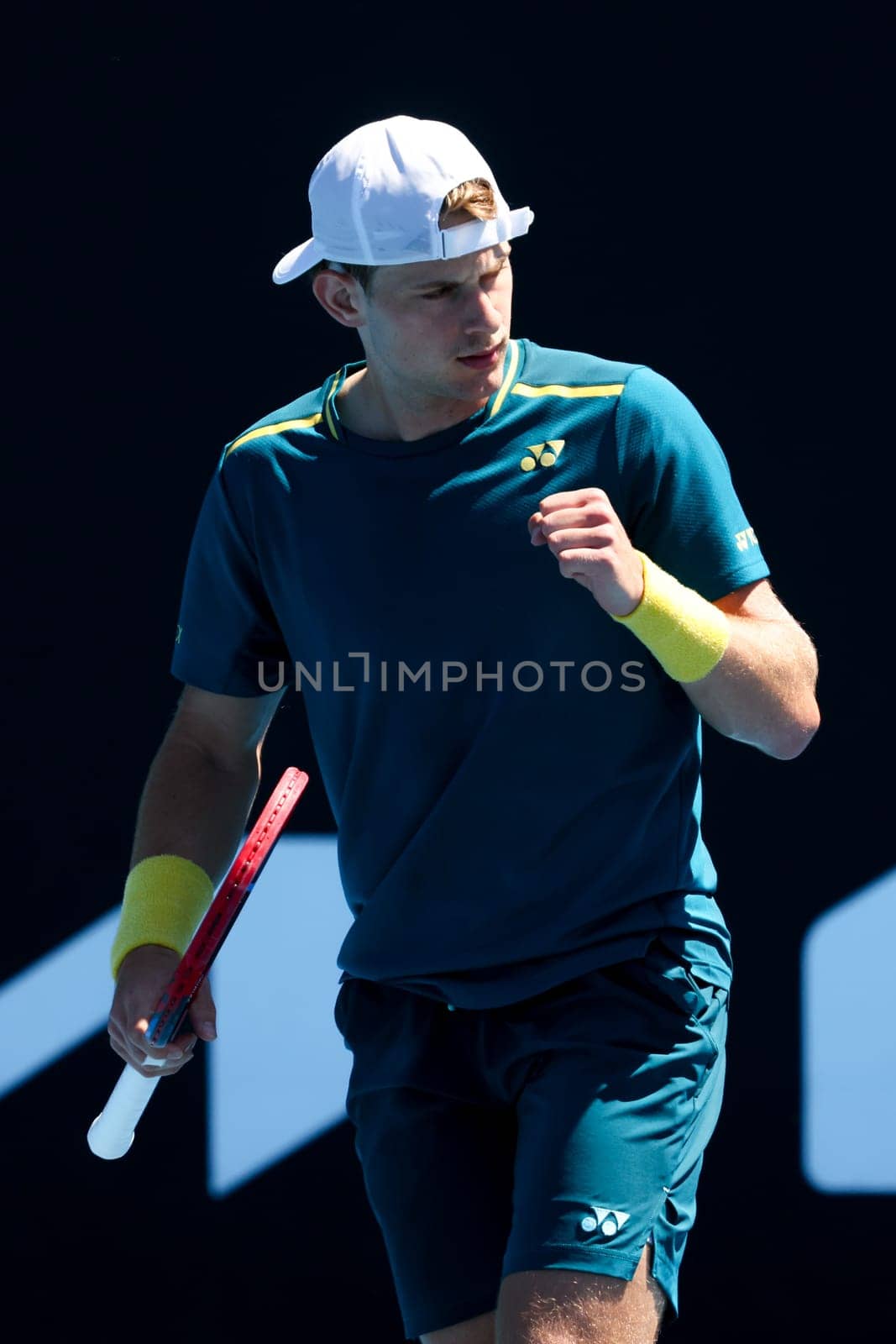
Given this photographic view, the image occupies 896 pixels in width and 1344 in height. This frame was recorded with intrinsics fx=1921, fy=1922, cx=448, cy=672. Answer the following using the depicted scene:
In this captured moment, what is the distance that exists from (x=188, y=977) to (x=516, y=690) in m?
0.56

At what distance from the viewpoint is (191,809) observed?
2.76m

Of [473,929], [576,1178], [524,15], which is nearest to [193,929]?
[473,929]

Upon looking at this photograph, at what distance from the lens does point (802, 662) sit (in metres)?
2.42

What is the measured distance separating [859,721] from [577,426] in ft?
4.67

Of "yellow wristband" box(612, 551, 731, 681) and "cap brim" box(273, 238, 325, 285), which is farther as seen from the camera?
"cap brim" box(273, 238, 325, 285)

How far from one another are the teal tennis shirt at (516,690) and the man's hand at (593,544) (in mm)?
236

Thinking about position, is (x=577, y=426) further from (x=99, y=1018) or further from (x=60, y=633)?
(x=99, y=1018)

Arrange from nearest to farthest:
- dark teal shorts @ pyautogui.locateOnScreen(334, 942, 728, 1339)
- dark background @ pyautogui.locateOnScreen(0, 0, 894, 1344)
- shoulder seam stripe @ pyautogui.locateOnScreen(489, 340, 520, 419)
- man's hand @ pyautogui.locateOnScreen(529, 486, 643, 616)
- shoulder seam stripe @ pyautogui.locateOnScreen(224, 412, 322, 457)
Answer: man's hand @ pyautogui.locateOnScreen(529, 486, 643, 616)
dark teal shorts @ pyautogui.locateOnScreen(334, 942, 728, 1339)
shoulder seam stripe @ pyautogui.locateOnScreen(489, 340, 520, 419)
shoulder seam stripe @ pyautogui.locateOnScreen(224, 412, 322, 457)
dark background @ pyautogui.locateOnScreen(0, 0, 894, 1344)

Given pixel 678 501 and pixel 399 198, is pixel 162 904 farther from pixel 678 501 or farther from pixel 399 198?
pixel 399 198

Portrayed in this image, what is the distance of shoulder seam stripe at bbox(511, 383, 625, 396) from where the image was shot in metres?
2.46

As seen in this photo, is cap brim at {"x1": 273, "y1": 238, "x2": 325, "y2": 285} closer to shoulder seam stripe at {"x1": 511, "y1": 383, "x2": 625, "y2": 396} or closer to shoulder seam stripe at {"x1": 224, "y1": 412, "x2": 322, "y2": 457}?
shoulder seam stripe at {"x1": 224, "y1": 412, "x2": 322, "y2": 457}

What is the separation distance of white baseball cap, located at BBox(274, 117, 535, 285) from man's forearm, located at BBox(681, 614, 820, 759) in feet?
1.96

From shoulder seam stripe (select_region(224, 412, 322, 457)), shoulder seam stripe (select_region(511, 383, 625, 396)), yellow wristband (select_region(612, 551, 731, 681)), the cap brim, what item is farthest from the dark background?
yellow wristband (select_region(612, 551, 731, 681))

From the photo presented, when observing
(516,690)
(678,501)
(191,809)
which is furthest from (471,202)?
(191,809)
